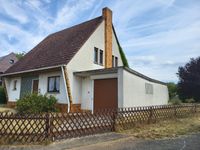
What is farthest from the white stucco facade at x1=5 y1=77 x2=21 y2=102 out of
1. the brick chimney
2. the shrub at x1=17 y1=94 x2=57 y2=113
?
the brick chimney

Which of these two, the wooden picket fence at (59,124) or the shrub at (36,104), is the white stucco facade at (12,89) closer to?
the shrub at (36,104)

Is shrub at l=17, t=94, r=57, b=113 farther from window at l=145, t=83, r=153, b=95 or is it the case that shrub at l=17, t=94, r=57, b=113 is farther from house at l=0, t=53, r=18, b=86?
house at l=0, t=53, r=18, b=86

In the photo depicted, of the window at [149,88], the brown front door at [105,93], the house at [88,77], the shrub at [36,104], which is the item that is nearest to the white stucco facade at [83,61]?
the house at [88,77]

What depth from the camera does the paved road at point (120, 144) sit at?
6316 mm

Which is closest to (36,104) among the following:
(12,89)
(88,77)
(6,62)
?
(88,77)

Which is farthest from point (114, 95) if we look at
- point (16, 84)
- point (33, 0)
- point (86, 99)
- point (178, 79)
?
point (178, 79)

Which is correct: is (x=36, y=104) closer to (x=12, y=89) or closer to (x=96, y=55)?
(x=96, y=55)

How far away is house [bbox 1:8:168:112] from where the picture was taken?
13.2 metres

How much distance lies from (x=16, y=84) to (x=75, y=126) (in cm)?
1476

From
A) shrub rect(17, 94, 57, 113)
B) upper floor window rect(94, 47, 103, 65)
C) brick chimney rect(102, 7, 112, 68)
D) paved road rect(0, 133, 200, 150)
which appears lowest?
paved road rect(0, 133, 200, 150)

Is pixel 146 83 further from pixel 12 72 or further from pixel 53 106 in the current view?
pixel 12 72

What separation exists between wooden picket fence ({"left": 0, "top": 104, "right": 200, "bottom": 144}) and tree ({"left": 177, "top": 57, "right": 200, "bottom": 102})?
16.4 metres

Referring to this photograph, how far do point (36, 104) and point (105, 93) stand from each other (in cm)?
486

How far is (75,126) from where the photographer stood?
7.62 m
